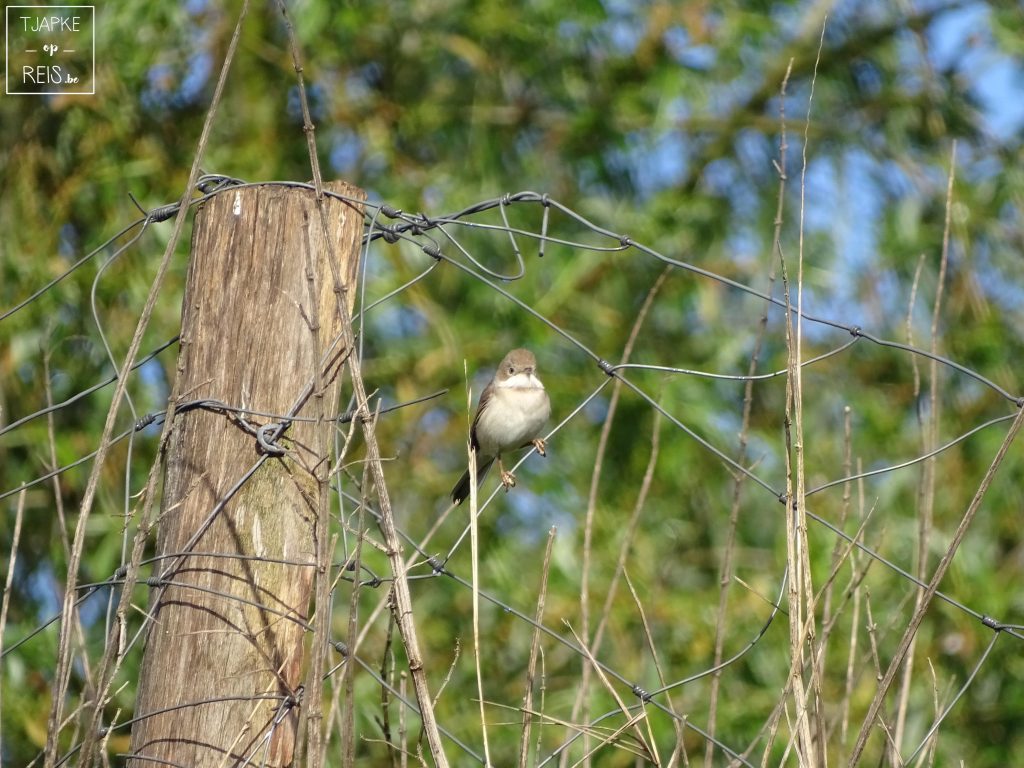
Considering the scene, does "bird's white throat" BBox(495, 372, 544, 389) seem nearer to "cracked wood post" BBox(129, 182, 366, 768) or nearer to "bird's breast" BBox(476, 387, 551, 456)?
"bird's breast" BBox(476, 387, 551, 456)

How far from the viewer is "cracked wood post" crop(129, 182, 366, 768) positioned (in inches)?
115

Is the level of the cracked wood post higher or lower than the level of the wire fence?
higher

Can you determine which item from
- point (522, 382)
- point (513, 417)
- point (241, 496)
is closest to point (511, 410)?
point (513, 417)

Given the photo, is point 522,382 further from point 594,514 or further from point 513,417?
point 594,514

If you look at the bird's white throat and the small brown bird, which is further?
the bird's white throat

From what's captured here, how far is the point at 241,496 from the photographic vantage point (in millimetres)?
3029

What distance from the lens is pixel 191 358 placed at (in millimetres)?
3143

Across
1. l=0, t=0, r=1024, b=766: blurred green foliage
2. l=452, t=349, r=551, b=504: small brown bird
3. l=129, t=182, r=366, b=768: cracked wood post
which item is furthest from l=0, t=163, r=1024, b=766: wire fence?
l=129, t=182, r=366, b=768: cracked wood post

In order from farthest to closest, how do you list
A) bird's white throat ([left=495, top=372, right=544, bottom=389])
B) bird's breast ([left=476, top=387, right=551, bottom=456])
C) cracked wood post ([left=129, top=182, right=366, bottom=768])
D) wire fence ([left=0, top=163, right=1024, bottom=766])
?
wire fence ([left=0, top=163, right=1024, bottom=766]) → bird's white throat ([left=495, top=372, right=544, bottom=389]) → bird's breast ([left=476, top=387, right=551, bottom=456]) → cracked wood post ([left=129, top=182, right=366, bottom=768])

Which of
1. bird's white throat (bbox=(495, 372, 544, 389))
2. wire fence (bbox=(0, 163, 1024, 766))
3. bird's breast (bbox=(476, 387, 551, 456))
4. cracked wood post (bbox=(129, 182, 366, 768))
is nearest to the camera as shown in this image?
cracked wood post (bbox=(129, 182, 366, 768))

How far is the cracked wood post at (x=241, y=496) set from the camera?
2.91m

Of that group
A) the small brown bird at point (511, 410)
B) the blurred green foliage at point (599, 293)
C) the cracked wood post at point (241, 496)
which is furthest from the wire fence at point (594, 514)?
the cracked wood post at point (241, 496)

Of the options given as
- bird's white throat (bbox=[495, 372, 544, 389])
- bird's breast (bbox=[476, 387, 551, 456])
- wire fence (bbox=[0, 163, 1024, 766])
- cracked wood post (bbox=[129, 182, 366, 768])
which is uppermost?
cracked wood post (bbox=[129, 182, 366, 768])

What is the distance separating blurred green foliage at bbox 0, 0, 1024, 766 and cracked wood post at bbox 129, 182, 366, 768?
12.5 feet
